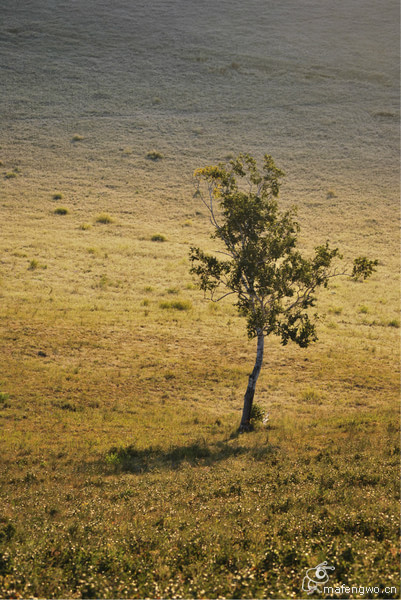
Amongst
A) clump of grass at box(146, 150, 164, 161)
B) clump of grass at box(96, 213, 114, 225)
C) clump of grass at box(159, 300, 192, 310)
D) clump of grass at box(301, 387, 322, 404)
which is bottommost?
clump of grass at box(301, 387, 322, 404)

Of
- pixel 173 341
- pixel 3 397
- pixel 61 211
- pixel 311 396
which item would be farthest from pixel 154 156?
pixel 3 397

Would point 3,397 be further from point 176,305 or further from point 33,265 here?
point 33,265

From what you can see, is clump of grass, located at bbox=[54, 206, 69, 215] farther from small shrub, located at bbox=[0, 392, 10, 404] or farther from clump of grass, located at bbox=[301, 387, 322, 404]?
clump of grass, located at bbox=[301, 387, 322, 404]

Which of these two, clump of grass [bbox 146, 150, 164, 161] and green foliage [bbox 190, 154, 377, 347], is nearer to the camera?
green foliage [bbox 190, 154, 377, 347]

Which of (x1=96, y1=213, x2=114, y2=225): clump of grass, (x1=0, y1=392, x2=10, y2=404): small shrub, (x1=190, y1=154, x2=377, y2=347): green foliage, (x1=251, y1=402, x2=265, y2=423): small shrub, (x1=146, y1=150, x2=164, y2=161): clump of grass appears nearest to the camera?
(x1=190, y1=154, x2=377, y2=347): green foliage

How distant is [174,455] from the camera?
15320mm

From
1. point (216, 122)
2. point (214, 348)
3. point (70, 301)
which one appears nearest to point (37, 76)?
point (216, 122)

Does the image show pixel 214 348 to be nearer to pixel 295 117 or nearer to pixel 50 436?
pixel 50 436

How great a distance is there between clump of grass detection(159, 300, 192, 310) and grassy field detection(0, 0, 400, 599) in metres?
0.11

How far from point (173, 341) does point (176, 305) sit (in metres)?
6.30

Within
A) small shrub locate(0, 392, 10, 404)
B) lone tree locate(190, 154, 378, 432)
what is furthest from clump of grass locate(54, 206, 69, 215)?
lone tree locate(190, 154, 378, 432)

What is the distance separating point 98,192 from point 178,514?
175 ft

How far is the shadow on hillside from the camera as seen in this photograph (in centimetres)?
1418

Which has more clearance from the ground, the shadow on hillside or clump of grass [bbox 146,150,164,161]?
clump of grass [bbox 146,150,164,161]
